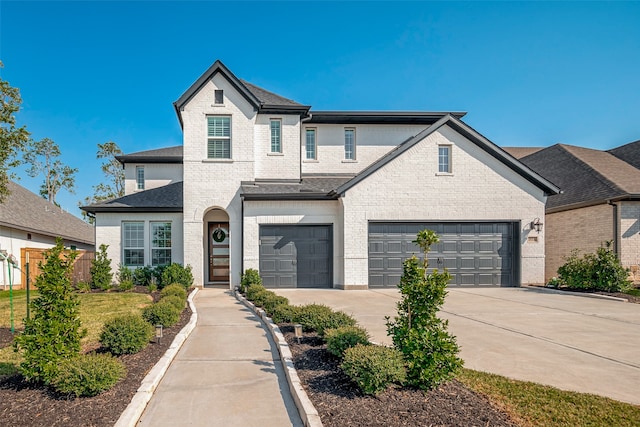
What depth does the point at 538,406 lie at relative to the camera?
432 centimetres

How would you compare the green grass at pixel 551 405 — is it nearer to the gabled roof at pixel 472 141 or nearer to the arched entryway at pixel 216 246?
the gabled roof at pixel 472 141

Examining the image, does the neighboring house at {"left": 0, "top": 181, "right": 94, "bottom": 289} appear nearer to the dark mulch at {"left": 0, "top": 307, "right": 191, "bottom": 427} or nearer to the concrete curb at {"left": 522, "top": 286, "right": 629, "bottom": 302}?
the dark mulch at {"left": 0, "top": 307, "right": 191, "bottom": 427}

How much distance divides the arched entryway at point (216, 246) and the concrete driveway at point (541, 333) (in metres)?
5.10

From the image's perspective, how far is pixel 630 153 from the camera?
66.9 ft

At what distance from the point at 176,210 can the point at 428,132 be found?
10.8 m

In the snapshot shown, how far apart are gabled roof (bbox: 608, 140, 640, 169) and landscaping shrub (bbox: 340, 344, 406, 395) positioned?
68.5ft

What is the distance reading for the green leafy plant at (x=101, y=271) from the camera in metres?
15.3

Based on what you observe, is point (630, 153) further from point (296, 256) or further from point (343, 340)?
point (343, 340)

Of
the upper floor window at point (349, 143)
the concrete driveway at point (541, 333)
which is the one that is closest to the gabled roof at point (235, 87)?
the upper floor window at point (349, 143)

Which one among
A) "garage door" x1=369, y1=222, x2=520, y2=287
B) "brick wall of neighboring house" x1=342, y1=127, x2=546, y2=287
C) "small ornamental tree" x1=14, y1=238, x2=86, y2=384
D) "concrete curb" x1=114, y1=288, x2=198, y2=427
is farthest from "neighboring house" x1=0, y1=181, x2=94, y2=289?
"garage door" x1=369, y1=222, x2=520, y2=287

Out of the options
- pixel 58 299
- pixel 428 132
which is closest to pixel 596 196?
pixel 428 132

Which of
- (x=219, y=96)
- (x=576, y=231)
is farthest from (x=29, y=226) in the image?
(x=576, y=231)

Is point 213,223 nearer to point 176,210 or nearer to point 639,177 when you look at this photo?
point 176,210

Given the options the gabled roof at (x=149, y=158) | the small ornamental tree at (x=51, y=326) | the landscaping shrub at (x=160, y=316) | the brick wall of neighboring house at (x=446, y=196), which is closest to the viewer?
the small ornamental tree at (x=51, y=326)
